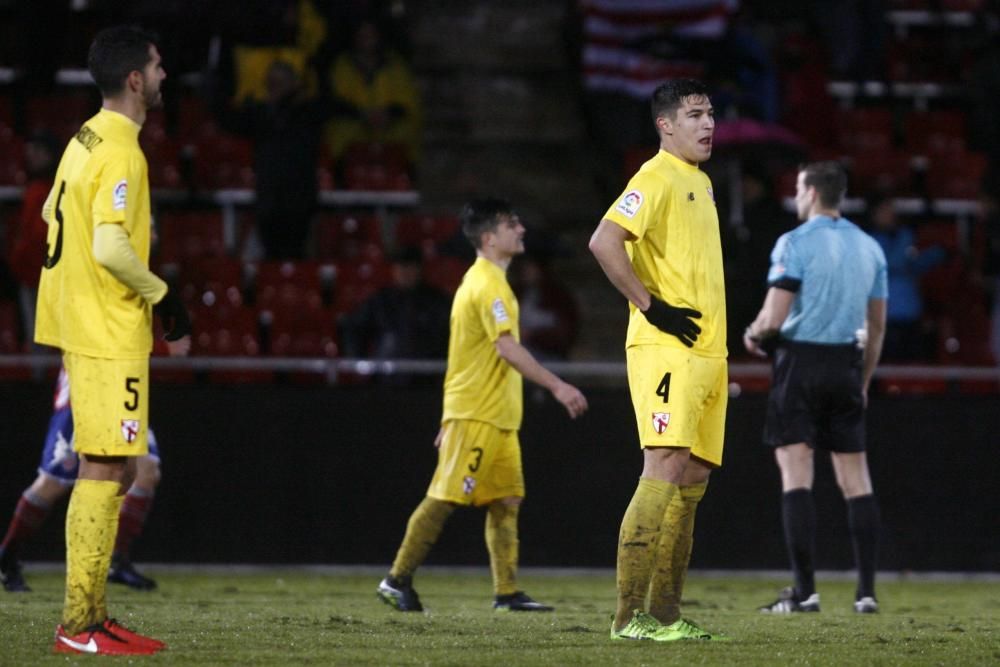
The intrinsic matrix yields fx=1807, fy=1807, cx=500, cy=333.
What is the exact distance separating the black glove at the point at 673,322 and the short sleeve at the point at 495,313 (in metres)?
2.06

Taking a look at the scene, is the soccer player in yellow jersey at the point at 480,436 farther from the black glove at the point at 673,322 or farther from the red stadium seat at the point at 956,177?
the red stadium seat at the point at 956,177

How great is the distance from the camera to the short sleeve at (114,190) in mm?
6211

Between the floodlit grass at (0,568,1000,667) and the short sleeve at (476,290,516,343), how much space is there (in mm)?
1350

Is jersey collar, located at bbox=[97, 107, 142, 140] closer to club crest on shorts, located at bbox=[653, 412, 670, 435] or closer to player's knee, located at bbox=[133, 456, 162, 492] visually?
club crest on shorts, located at bbox=[653, 412, 670, 435]

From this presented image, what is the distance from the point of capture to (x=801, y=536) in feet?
29.3

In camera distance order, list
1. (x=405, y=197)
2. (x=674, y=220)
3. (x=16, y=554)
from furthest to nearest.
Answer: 1. (x=405, y=197)
2. (x=16, y=554)
3. (x=674, y=220)

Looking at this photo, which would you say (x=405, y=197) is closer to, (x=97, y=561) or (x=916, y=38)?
(x=916, y=38)

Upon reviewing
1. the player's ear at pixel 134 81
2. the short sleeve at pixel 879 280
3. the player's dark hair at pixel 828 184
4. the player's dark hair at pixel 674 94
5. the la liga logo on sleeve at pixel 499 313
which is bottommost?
the la liga logo on sleeve at pixel 499 313

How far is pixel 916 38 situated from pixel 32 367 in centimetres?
961

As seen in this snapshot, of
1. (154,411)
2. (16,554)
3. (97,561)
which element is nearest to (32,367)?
(154,411)

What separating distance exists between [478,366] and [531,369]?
0.56 meters

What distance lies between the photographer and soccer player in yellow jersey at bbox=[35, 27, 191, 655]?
6.18 meters

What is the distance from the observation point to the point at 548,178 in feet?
51.0

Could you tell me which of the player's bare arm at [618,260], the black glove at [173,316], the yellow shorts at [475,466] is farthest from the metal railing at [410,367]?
the black glove at [173,316]
